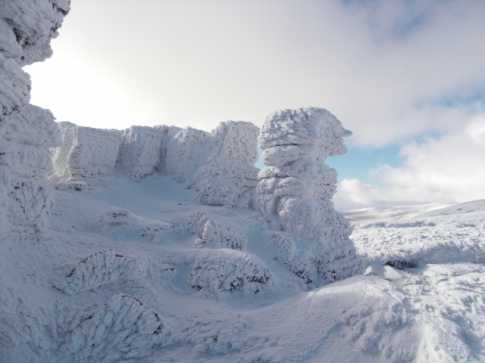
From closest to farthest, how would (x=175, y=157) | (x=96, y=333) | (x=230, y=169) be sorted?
1. (x=96, y=333)
2. (x=230, y=169)
3. (x=175, y=157)

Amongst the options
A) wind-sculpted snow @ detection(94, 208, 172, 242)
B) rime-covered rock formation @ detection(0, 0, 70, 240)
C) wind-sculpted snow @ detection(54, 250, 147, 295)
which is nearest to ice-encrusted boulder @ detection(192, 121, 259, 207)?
wind-sculpted snow @ detection(94, 208, 172, 242)

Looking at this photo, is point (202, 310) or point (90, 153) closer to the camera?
point (202, 310)

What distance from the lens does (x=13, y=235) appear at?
539cm

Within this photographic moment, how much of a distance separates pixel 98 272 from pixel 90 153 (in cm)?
1224

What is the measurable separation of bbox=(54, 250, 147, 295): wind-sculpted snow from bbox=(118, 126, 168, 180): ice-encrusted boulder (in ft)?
40.7

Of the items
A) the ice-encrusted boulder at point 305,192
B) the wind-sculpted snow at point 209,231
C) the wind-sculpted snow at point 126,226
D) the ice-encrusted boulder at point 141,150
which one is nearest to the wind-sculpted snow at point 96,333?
the wind-sculpted snow at point 126,226

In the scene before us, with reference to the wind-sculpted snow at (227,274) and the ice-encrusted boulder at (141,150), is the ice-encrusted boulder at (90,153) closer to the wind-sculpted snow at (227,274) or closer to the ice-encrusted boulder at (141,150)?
the ice-encrusted boulder at (141,150)

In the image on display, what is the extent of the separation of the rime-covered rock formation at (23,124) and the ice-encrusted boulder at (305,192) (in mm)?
5887

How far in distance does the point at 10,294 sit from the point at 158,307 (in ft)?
7.09

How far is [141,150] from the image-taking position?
18.3m

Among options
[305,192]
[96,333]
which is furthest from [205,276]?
[305,192]

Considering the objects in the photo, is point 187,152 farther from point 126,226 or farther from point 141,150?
point 126,226

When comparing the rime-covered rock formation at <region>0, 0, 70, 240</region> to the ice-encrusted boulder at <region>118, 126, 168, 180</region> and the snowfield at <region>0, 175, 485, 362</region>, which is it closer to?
the snowfield at <region>0, 175, 485, 362</region>

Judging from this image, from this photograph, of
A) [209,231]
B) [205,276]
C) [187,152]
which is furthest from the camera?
[187,152]
